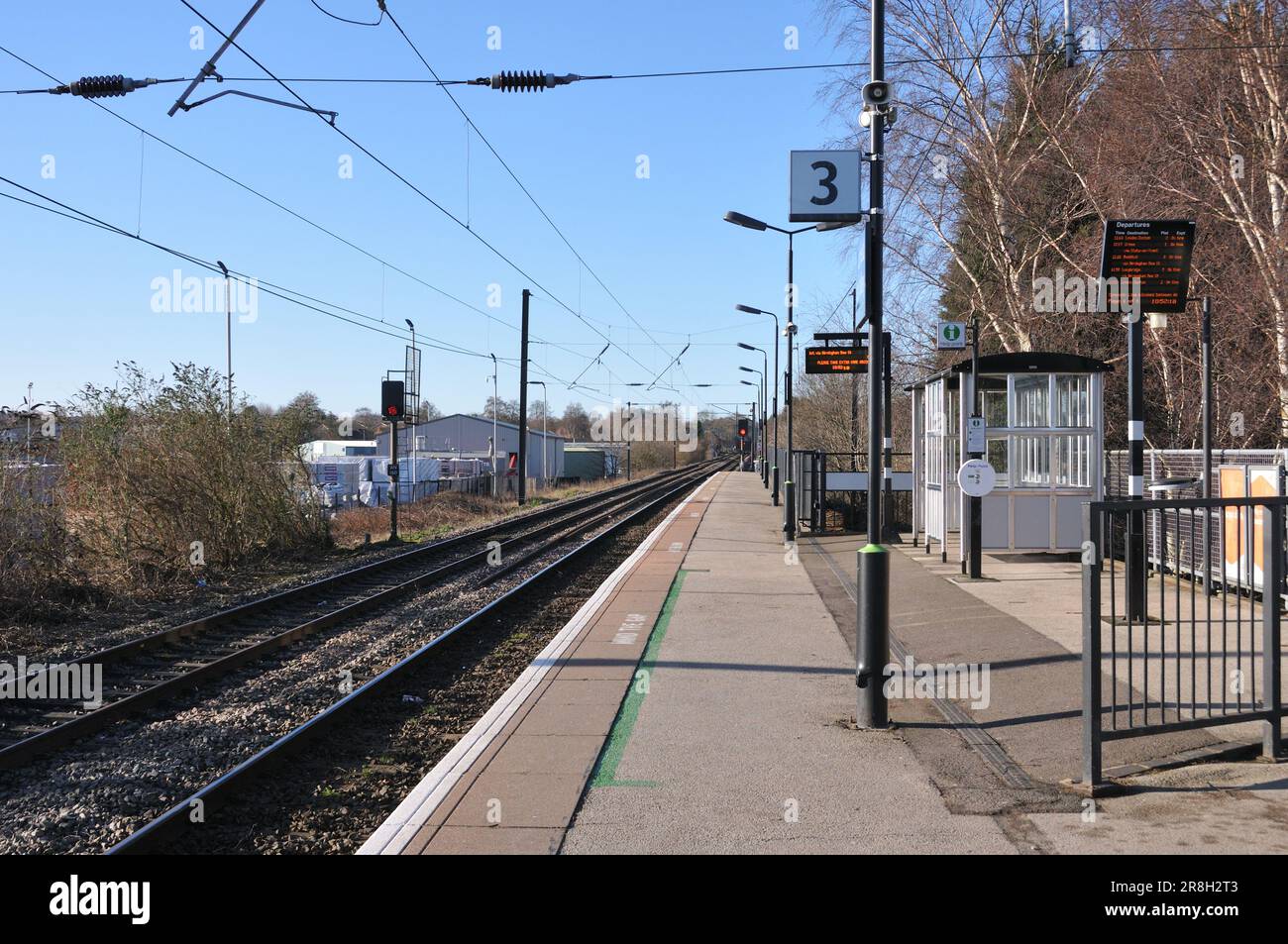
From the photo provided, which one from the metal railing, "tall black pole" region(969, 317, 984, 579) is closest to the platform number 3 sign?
the metal railing

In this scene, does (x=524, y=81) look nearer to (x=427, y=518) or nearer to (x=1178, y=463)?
(x=1178, y=463)

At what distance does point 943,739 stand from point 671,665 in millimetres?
2907

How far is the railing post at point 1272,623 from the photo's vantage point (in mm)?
6162

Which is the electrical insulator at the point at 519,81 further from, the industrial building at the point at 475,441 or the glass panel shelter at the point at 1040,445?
the industrial building at the point at 475,441

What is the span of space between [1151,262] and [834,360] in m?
10.4

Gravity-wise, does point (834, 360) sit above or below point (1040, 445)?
above

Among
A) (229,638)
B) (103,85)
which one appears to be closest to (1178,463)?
(229,638)

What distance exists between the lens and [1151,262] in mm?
10523

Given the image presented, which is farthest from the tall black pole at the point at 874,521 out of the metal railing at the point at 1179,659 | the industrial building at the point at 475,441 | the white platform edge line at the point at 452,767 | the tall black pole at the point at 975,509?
the industrial building at the point at 475,441

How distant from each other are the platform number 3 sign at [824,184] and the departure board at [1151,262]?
9.96 ft

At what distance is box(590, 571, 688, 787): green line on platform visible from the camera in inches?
240

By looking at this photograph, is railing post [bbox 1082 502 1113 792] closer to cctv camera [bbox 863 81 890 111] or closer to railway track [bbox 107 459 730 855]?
cctv camera [bbox 863 81 890 111]

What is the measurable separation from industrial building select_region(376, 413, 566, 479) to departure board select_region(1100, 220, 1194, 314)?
2763 inches
